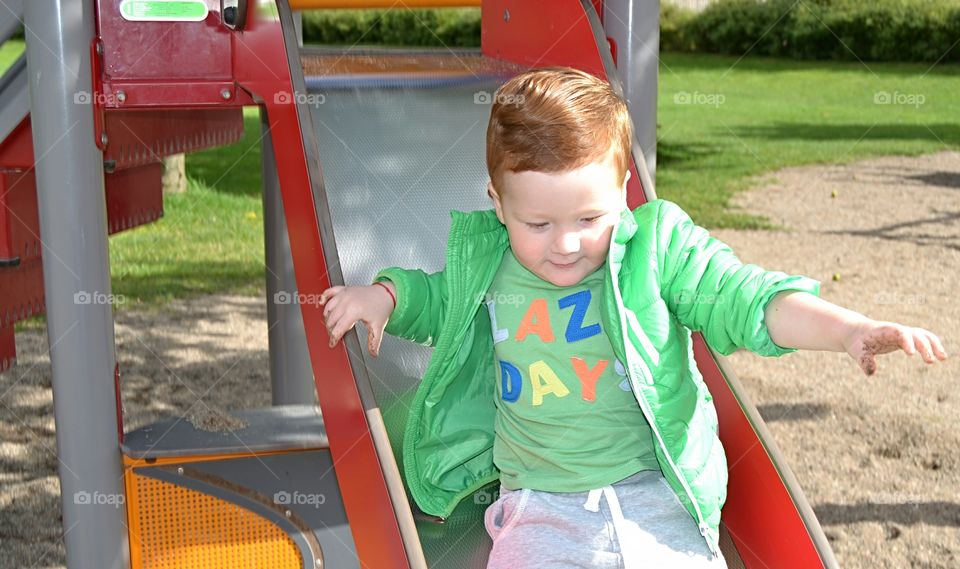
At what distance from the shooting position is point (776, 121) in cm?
1348

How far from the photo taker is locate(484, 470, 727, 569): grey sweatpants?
78.0 inches

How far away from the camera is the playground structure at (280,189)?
2.50m

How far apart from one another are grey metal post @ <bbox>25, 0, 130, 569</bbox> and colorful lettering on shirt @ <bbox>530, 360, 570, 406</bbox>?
1.13 meters

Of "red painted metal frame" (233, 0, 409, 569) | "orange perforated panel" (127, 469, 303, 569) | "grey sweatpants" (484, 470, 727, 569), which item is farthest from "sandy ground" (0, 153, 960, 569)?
"grey sweatpants" (484, 470, 727, 569)

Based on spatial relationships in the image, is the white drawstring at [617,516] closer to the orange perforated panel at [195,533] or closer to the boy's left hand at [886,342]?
the boy's left hand at [886,342]

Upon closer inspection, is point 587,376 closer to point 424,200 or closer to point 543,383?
point 543,383

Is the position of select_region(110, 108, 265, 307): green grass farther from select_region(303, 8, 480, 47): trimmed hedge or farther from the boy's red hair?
select_region(303, 8, 480, 47): trimmed hedge

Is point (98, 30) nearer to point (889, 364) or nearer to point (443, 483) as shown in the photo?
point (443, 483)

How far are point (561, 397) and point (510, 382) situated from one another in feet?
0.38

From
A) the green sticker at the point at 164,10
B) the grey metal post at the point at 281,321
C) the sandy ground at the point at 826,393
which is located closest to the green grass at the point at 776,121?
the sandy ground at the point at 826,393

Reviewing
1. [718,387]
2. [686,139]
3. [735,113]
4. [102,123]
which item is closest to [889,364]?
[718,387]

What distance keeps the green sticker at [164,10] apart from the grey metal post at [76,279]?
0.09m

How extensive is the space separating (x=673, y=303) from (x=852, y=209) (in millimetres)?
6634

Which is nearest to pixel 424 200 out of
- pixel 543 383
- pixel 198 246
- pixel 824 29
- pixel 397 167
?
pixel 397 167
